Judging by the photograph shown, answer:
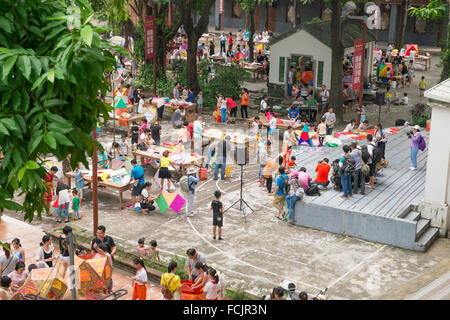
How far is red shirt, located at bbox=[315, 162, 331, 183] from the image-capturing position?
18.3m

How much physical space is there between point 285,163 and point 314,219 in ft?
12.2

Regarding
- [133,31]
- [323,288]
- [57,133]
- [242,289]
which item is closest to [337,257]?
[323,288]

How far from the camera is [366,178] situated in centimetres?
1897

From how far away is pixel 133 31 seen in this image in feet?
120

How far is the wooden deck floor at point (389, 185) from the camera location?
17406 mm

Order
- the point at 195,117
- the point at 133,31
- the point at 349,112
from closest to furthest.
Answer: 1. the point at 195,117
2. the point at 349,112
3. the point at 133,31

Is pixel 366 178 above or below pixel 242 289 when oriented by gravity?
above

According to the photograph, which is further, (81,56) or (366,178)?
(366,178)

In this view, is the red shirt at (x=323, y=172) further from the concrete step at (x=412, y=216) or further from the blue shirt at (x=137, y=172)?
the blue shirt at (x=137, y=172)

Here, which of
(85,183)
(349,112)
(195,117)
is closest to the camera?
(85,183)

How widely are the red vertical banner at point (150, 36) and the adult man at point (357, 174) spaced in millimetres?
14500

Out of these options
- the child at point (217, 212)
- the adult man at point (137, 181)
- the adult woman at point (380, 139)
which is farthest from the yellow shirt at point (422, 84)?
the child at point (217, 212)

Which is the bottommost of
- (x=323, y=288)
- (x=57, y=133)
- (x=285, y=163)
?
(x=323, y=288)

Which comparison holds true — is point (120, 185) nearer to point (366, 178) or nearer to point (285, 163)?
point (285, 163)
